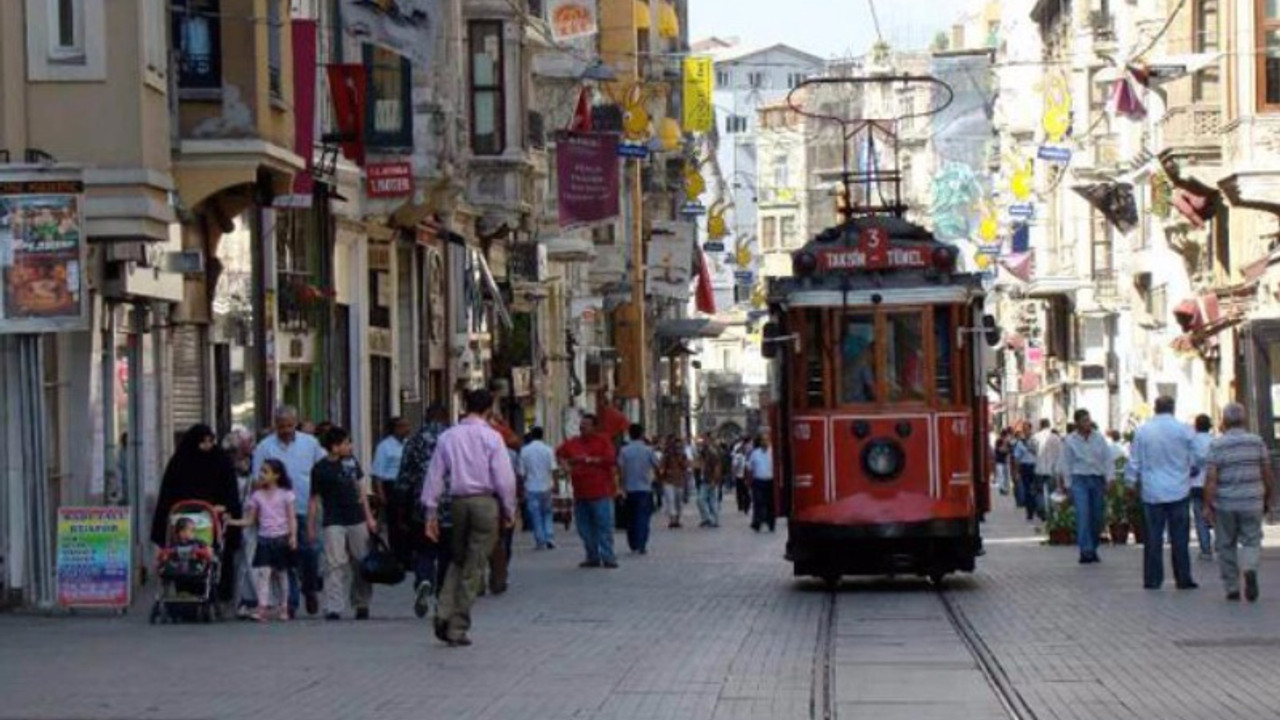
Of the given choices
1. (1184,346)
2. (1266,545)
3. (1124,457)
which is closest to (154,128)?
(1266,545)

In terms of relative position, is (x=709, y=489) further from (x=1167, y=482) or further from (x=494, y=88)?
(x=1167, y=482)

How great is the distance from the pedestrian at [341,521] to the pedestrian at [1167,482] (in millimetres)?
6838

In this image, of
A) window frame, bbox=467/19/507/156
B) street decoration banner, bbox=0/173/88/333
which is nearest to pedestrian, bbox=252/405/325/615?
street decoration banner, bbox=0/173/88/333

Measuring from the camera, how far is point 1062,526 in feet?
128

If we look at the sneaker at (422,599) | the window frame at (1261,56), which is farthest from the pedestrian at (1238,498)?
the window frame at (1261,56)

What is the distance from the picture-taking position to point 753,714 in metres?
15.9

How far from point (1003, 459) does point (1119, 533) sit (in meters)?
35.7

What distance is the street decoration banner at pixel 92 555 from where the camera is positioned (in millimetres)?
24266

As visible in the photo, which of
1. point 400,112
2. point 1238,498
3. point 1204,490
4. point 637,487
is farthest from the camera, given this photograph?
point 400,112

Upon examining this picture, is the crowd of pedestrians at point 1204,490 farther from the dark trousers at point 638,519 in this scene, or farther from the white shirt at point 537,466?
the white shirt at point 537,466

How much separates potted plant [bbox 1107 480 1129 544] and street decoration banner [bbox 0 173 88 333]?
660 inches

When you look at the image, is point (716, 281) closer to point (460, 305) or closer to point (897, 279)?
point (460, 305)

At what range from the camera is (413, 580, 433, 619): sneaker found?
24422 millimetres

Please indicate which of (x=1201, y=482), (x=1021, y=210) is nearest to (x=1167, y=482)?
(x=1201, y=482)
